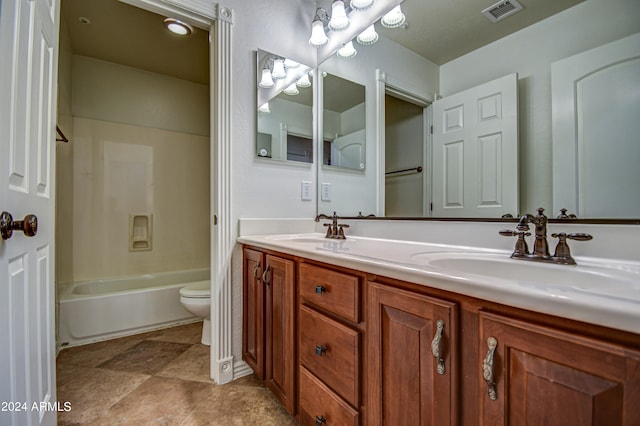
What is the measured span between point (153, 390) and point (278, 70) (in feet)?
6.46

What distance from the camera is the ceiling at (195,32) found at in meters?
1.09

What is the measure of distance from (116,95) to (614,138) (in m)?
3.50

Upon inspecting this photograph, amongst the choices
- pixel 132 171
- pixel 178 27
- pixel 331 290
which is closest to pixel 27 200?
pixel 331 290

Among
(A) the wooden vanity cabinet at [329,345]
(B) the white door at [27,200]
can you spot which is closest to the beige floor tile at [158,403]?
(B) the white door at [27,200]

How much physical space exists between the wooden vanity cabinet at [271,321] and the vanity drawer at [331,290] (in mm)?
99

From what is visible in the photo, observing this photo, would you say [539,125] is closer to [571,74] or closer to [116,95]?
[571,74]

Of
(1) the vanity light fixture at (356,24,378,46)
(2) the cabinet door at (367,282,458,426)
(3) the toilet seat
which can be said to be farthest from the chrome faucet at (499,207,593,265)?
(3) the toilet seat

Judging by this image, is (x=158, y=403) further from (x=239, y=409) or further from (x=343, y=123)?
(x=343, y=123)

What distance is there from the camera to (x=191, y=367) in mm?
1737

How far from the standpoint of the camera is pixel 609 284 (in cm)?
63

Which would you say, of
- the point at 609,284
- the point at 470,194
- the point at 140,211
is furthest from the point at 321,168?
the point at 140,211

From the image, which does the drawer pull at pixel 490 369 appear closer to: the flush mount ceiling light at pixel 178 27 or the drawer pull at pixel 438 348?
the drawer pull at pixel 438 348

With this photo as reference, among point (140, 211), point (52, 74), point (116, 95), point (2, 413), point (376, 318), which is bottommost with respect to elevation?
point (2, 413)

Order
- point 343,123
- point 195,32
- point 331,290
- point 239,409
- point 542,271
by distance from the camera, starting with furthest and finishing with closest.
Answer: point 195,32, point 343,123, point 239,409, point 331,290, point 542,271
